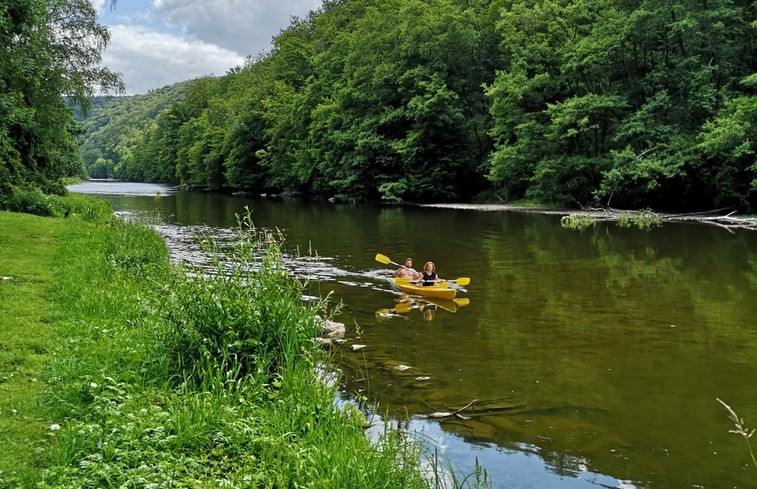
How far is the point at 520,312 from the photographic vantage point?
12750 mm

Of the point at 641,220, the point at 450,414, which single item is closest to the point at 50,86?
the point at 450,414

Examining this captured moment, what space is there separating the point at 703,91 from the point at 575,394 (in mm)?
32285

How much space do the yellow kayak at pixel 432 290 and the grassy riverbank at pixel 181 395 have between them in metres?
6.95

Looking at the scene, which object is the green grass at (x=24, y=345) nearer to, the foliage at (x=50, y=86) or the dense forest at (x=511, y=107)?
the dense forest at (x=511, y=107)

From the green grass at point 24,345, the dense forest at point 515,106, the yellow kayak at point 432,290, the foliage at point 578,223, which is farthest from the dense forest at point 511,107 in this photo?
the yellow kayak at point 432,290

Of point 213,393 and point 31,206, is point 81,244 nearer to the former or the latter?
point 31,206

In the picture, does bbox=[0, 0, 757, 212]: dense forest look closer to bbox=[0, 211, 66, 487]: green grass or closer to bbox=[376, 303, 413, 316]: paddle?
bbox=[0, 211, 66, 487]: green grass

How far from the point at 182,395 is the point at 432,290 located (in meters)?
9.10

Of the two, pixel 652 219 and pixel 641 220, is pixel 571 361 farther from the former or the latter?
pixel 652 219

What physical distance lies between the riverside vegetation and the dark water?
139 centimetres

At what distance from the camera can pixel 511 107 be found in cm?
4247

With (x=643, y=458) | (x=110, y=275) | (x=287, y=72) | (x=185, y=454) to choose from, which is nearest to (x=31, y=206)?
(x=110, y=275)

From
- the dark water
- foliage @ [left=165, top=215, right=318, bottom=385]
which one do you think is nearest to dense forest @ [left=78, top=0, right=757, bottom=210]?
the dark water

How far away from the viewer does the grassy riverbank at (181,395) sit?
4375 millimetres
